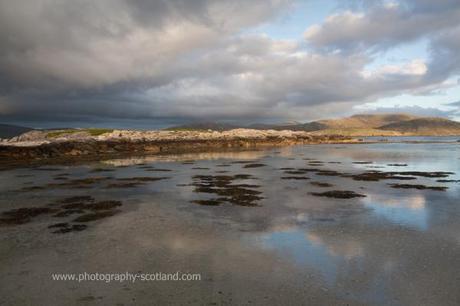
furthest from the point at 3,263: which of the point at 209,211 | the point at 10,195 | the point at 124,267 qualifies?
the point at 10,195

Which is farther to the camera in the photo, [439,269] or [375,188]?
[375,188]

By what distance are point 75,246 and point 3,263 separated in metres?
1.82

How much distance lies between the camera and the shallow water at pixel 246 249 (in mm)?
6988

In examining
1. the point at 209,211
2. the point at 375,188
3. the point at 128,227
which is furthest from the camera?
the point at 375,188

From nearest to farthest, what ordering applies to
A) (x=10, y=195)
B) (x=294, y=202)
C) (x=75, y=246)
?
(x=75, y=246), (x=294, y=202), (x=10, y=195)

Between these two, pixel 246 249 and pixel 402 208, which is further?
pixel 402 208

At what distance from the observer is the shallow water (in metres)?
6.99

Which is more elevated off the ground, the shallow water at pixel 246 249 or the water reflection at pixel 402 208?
the shallow water at pixel 246 249

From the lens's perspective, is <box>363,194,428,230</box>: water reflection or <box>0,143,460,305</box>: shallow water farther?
<box>363,194,428,230</box>: water reflection

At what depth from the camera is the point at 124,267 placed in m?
8.37

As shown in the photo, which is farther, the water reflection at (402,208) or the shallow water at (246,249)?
the water reflection at (402,208)

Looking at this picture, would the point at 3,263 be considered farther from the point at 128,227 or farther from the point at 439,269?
the point at 439,269

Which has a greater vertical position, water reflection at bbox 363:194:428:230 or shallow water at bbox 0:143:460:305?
shallow water at bbox 0:143:460:305

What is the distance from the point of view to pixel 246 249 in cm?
962
